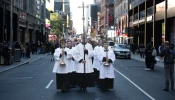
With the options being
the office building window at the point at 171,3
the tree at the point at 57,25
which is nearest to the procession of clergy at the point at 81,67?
the office building window at the point at 171,3

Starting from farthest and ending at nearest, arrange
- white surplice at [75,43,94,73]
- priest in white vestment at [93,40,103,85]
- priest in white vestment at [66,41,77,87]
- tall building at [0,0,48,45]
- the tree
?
the tree
tall building at [0,0,48,45]
priest in white vestment at [93,40,103,85]
priest in white vestment at [66,41,77,87]
white surplice at [75,43,94,73]

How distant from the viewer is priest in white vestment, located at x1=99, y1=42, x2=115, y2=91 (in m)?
12.2

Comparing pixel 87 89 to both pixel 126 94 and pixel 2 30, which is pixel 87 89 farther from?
pixel 2 30

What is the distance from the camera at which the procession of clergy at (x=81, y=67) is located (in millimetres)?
12062

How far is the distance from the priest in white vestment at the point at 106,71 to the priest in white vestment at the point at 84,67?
0.38 meters

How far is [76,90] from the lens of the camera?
12344 millimetres

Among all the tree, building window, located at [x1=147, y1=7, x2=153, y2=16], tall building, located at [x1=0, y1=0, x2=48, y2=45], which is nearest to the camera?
tall building, located at [x1=0, y1=0, x2=48, y2=45]

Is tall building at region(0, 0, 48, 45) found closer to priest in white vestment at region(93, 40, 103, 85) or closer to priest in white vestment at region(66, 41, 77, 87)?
priest in white vestment at region(93, 40, 103, 85)

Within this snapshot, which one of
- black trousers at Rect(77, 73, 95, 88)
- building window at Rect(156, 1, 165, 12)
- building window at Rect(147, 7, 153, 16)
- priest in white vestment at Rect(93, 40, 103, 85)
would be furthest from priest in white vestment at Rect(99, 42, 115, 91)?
building window at Rect(147, 7, 153, 16)

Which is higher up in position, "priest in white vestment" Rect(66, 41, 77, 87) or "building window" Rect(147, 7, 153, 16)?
"building window" Rect(147, 7, 153, 16)

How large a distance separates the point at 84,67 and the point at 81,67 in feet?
0.36

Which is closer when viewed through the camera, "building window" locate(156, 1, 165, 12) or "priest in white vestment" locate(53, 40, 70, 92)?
"priest in white vestment" locate(53, 40, 70, 92)

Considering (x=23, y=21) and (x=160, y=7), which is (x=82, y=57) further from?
(x=23, y=21)

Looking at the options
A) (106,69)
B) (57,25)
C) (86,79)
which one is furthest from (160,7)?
(57,25)
